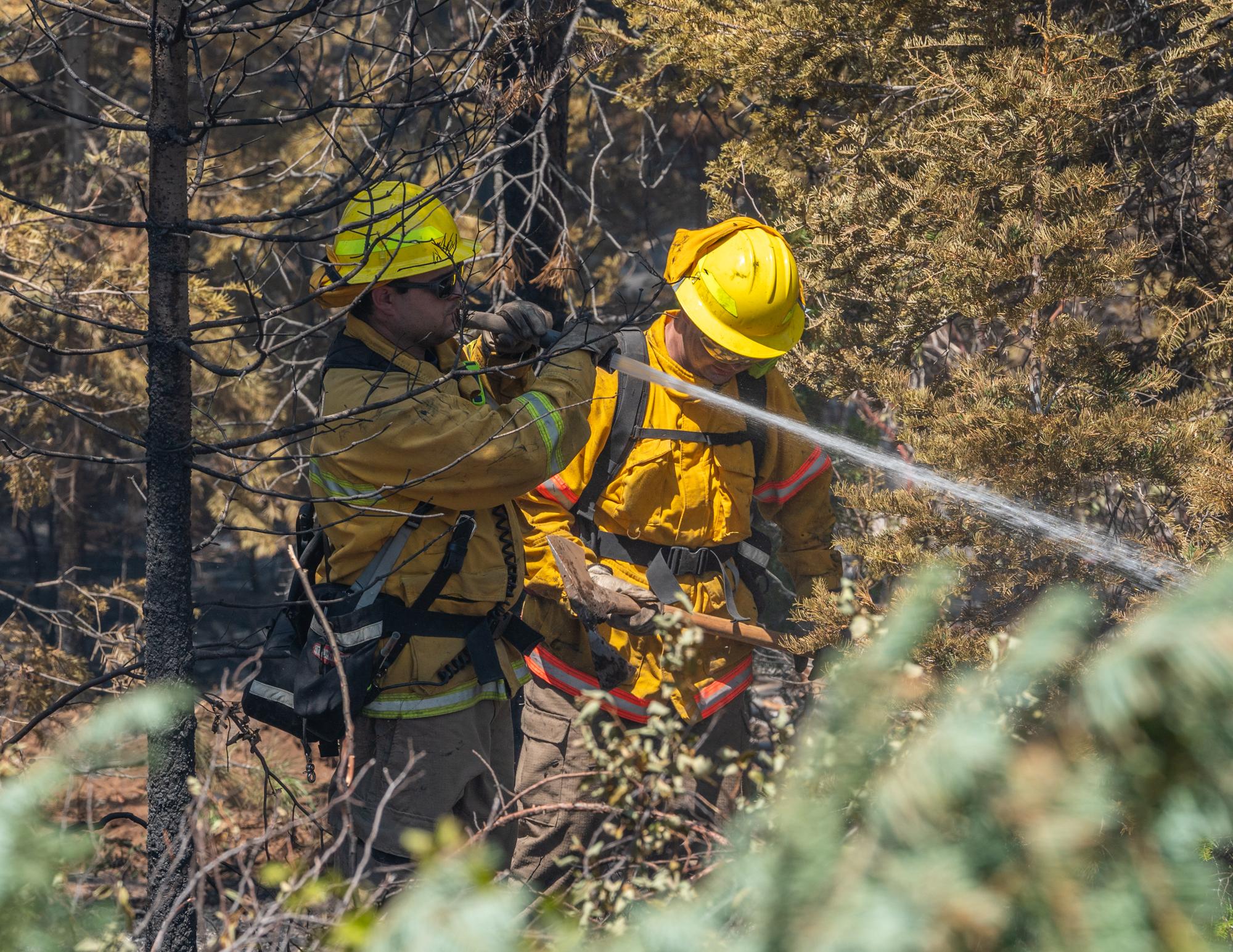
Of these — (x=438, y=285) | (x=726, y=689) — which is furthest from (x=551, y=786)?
(x=438, y=285)

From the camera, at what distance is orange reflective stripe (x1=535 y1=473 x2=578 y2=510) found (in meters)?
3.92

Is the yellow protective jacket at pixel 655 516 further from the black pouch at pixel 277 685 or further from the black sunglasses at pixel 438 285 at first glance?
the black pouch at pixel 277 685

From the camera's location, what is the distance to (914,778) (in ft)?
3.75

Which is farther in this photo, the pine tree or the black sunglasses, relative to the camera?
the pine tree

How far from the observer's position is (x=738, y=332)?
12.8 ft

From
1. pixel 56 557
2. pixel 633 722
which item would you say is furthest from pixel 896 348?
pixel 56 557

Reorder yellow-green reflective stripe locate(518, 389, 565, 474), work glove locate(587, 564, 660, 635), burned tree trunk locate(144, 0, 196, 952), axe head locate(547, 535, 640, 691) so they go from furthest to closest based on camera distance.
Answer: work glove locate(587, 564, 660, 635), axe head locate(547, 535, 640, 691), yellow-green reflective stripe locate(518, 389, 565, 474), burned tree trunk locate(144, 0, 196, 952)

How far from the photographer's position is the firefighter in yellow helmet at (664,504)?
388 centimetres

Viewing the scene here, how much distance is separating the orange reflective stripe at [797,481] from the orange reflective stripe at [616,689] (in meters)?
0.72

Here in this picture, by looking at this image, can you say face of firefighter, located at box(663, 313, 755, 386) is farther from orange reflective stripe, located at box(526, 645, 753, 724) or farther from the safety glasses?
orange reflective stripe, located at box(526, 645, 753, 724)

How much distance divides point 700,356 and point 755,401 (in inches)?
11.9

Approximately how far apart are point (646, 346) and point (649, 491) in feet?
1.87

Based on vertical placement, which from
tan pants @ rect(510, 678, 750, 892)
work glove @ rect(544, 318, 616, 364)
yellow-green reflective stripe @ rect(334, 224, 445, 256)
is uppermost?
yellow-green reflective stripe @ rect(334, 224, 445, 256)

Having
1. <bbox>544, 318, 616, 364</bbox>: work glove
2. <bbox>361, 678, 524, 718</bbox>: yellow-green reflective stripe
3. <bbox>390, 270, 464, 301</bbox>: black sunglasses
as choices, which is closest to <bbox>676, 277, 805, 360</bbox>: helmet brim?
<bbox>544, 318, 616, 364</bbox>: work glove
